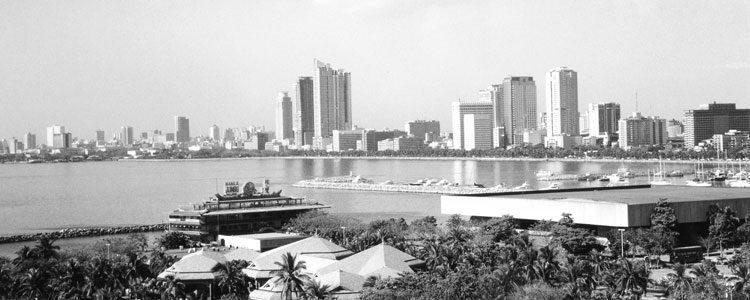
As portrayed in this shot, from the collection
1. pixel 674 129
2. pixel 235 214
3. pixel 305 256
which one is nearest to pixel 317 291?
pixel 305 256

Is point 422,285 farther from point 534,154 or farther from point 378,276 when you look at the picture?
point 534,154

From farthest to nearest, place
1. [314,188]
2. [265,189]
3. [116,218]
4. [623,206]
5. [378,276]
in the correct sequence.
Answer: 1. [314,188]
2. [116,218]
3. [265,189]
4. [623,206]
5. [378,276]

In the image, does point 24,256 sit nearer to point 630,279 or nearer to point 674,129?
point 630,279

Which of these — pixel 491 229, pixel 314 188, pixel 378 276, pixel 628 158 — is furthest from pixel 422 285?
pixel 628 158

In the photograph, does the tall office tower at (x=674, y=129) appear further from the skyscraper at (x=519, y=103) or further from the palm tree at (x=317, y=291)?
the palm tree at (x=317, y=291)

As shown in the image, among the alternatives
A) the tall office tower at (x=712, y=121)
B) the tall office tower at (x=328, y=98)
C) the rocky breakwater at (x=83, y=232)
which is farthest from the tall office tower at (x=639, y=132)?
the rocky breakwater at (x=83, y=232)

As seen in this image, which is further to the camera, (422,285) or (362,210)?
(362,210)
